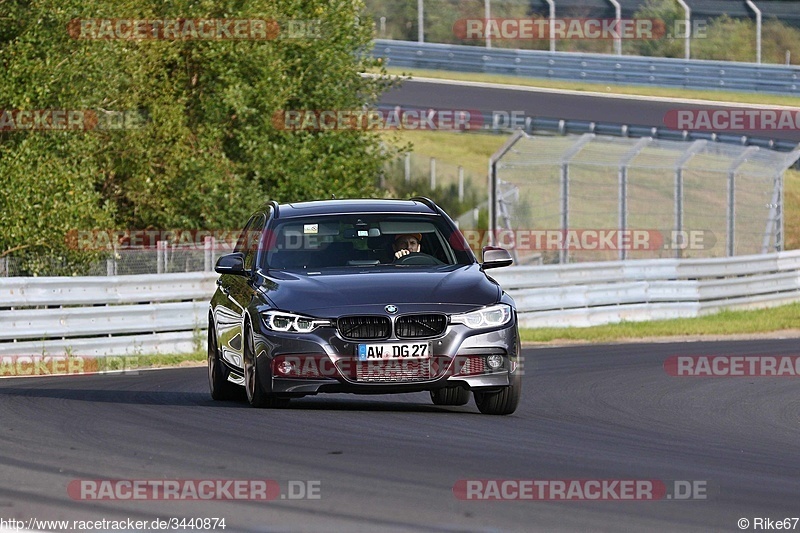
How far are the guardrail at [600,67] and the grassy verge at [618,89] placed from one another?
266 millimetres

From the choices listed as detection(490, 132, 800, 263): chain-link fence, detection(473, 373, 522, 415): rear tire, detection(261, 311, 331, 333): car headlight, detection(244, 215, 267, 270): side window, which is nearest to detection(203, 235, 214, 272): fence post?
detection(490, 132, 800, 263): chain-link fence

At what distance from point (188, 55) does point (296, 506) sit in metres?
21.6

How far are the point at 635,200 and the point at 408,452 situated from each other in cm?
3132

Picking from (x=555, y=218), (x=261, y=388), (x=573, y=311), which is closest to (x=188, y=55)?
(x=573, y=311)

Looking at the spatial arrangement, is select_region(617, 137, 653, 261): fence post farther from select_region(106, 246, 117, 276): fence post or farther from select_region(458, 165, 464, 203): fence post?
select_region(458, 165, 464, 203): fence post

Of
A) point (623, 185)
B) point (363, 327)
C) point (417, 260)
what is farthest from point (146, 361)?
point (623, 185)

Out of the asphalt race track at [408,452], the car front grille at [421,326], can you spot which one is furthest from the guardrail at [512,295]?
the car front grille at [421,326]

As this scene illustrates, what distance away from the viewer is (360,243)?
11742 mm

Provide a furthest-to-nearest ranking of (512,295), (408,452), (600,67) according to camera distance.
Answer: (600,67)
(512,295)
(408,452)

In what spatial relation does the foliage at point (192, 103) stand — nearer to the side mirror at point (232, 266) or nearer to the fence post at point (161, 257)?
the fence post at point (161, 257)

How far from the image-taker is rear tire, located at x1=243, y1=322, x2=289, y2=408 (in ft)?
35.8

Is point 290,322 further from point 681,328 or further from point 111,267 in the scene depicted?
point 681,328

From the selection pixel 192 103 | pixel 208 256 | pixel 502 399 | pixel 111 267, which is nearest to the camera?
pixel 502 399

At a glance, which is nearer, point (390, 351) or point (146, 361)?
point (390, 351)
